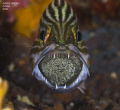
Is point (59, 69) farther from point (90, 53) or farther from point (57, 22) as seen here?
point (90, 53)

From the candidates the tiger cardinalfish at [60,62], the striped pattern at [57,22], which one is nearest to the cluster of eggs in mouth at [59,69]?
the tiger cardinalfish at [60,62]

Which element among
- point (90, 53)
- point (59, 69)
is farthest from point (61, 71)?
point (90, 53)

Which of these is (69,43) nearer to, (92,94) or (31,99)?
(31,99)

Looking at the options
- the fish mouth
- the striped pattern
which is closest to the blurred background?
the fish mouth

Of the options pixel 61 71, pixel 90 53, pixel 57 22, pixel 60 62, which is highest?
pixel 57 22

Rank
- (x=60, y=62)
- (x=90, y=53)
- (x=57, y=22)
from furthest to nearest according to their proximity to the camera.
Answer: (x=90, y=53)
(x=57, y=22)
(x=60, y=62)

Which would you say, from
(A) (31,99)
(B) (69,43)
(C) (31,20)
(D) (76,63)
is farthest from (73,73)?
(C) (31,20)
